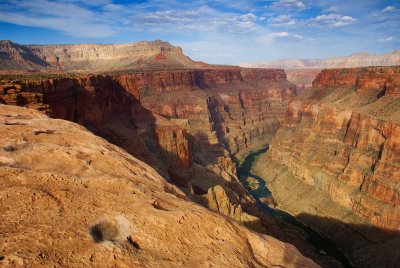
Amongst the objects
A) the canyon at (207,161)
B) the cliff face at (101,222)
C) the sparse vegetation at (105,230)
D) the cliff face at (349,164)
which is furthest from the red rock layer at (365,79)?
the sparse vegetation at (105,230)

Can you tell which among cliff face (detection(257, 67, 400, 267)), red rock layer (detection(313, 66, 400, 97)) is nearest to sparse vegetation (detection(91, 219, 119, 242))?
cliff face (detection(257, 67, 400, 267))

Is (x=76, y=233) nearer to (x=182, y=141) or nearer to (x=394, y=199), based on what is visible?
(x=182, y=141)

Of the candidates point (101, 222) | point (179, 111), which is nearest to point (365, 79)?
point (179, 111)

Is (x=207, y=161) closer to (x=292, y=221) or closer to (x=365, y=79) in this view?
(x=292, y=221)

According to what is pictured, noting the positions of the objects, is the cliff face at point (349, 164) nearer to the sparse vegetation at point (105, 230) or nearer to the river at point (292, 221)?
the river at point (292, 221)

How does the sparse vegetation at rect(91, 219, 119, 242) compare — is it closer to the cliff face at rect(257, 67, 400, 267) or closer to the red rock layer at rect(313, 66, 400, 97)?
the cliff face at rect(257, 67, 400, 267)
